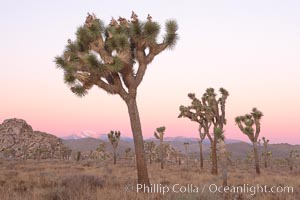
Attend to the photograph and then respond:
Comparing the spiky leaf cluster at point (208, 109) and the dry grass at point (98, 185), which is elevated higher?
the spiky leaf cluster at point (208, 109)

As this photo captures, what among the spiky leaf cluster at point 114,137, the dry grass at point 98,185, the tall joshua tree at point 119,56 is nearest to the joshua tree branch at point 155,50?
the tall joshua tree at point 119,56

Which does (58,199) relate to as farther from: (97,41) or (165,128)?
(165,128)

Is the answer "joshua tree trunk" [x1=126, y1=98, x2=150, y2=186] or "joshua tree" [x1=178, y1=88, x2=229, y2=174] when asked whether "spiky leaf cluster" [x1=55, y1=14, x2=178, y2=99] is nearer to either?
"joshua tree trunk" [x1=126, y1=98, x2=150, y2=186]

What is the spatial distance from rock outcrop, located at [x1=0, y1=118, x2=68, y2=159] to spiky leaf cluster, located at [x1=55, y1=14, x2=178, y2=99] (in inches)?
2683

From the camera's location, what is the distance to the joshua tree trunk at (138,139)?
11.4 meters

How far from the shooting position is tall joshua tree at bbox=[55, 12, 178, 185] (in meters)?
11.2

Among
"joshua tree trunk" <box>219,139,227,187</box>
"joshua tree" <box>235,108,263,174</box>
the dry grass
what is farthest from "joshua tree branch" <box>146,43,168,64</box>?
"joshua tree" <box>235,108,263,174</box>

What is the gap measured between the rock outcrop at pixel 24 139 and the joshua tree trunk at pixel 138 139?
68714mm

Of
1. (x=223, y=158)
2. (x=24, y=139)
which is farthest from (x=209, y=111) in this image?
(x=24, y=139)

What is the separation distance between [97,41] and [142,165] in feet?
16.4

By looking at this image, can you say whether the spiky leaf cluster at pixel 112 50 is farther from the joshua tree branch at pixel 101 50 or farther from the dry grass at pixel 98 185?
the dry grass at pixel 98 185

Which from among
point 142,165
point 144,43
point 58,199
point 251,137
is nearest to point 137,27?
point 144,43

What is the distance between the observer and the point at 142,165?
11.5 m

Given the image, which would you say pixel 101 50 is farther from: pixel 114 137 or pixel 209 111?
pixel 114 137
